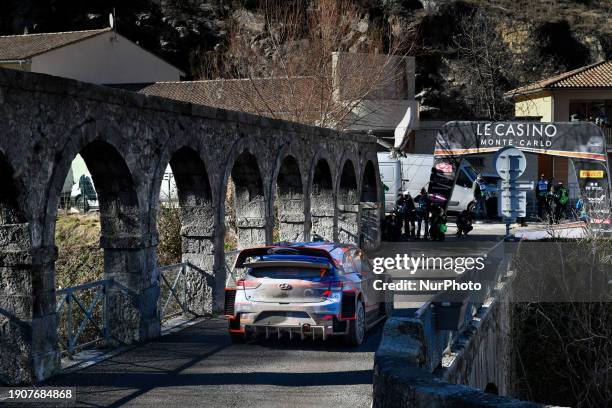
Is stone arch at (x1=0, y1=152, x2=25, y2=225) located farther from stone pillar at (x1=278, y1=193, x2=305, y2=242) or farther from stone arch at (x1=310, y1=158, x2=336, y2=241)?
stone arch at (x1=310, y1=158, x2=336, y2=241)

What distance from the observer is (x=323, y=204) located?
1032 inches

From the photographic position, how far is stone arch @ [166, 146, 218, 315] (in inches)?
639

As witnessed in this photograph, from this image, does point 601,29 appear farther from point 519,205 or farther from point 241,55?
point 519,205

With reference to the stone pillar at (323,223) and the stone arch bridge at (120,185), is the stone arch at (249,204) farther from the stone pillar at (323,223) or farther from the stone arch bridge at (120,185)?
the stone pillar at (323,223)

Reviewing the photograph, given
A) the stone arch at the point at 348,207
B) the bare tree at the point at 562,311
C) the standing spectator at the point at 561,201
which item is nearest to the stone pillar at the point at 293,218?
the bare tree at the point at 562,311

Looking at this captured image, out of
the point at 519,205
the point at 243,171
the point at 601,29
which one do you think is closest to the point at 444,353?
the point at 519,205

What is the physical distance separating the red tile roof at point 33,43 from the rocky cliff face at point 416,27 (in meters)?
8.12

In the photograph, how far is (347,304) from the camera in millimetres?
12484

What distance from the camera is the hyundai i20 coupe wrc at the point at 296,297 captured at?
1234cm

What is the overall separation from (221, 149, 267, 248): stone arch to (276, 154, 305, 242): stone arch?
318cm

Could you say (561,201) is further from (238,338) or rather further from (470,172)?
(238,338)

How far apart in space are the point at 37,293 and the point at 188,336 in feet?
12.4

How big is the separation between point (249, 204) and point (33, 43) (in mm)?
35279

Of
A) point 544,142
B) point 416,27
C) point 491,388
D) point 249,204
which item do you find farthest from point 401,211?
point 416,27
